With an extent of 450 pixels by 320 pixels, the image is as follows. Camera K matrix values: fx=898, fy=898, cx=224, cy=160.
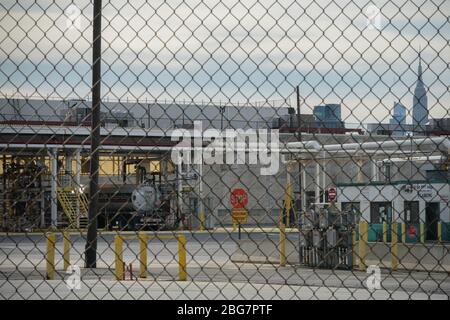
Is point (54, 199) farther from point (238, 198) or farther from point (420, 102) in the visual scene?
point (238, 198)

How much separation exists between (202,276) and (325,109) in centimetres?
1197

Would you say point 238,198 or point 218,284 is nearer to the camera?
point 218,284

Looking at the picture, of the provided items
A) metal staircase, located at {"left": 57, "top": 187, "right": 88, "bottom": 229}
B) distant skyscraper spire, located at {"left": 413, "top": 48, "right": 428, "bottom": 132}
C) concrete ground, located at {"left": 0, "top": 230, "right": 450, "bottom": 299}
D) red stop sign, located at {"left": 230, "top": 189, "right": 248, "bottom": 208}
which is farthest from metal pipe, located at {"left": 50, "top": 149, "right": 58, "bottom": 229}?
metal staircase, located at {"left": 57, "top": 187, "right": 88, "bottom": 229}

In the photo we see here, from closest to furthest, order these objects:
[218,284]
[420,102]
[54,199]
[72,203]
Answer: [420,102]
[54,199]
[218,284]
[72,203]

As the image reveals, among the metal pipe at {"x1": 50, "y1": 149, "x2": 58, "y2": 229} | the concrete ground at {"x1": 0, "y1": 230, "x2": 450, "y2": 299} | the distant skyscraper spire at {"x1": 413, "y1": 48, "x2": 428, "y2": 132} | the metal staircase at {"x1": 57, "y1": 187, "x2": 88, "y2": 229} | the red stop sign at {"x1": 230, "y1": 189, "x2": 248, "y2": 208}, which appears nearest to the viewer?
the distant skyscraper spire at {"x1": 413, "y1": 48, "x2": 428, "y2": 132}

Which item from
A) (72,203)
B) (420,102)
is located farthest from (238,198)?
(72,203)

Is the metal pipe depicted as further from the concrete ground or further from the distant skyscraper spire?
the distant skyscraper spire

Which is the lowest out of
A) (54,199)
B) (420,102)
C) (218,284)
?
(218,284)

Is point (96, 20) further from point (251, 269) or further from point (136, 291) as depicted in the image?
point (251, 269)

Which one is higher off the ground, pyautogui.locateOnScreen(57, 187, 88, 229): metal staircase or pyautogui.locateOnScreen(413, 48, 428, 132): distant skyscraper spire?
pyautogui.locateOnScreen(413, 48, 428, 132): distant skyscraper spire

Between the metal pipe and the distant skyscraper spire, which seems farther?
the metal pipe

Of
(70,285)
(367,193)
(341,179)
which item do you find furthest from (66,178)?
(70,285)

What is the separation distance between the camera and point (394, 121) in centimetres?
646

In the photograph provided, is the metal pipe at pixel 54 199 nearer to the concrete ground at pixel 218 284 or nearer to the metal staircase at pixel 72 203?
the concrete ground at pixel 218 284
